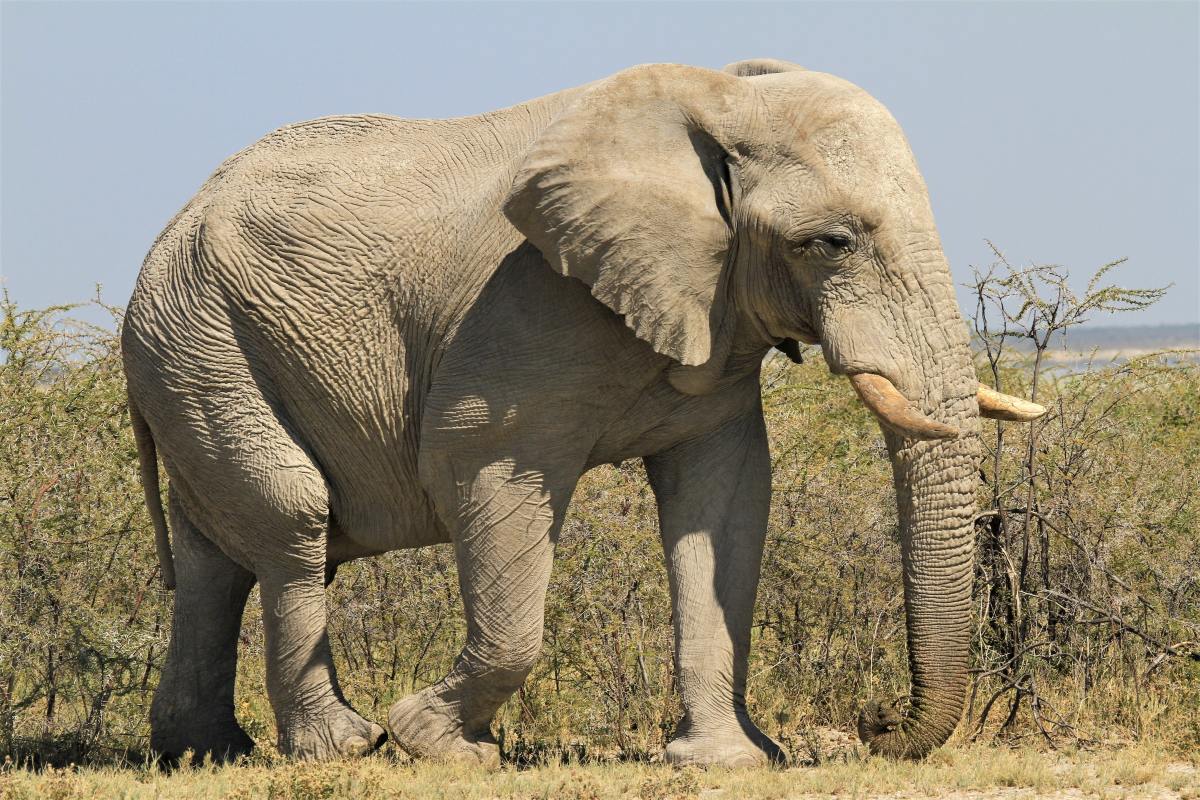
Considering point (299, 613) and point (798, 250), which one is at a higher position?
point (798, 250)

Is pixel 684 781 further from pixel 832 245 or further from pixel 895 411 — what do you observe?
pixel 832 245

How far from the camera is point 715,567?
296 inches

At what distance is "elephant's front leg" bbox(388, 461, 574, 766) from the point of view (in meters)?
7.15

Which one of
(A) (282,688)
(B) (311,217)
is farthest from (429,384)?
(A) (282,688)

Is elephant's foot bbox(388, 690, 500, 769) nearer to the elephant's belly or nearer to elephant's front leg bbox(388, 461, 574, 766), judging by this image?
elephant's front leg bbox(388, 461, 574, 766)

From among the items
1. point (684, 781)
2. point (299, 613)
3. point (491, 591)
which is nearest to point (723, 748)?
point (684, 781)

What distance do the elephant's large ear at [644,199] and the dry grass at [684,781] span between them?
1704 mm

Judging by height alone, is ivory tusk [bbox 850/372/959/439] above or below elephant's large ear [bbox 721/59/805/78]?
below

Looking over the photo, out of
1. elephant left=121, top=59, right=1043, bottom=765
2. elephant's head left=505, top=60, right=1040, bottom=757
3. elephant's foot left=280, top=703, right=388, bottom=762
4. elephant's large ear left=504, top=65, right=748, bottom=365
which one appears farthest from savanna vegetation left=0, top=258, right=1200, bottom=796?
elephant's large ear left=504, top=65, right=748, bottom=365

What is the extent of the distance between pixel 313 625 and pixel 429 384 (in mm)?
1316

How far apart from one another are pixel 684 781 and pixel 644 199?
2.30 metres

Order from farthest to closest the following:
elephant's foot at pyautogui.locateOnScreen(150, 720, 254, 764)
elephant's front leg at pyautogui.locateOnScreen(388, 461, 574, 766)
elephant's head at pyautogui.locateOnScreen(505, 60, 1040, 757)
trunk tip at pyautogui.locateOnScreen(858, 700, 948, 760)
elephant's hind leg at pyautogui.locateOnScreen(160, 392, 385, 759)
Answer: elephant's foot at pyautogui.locateOnScreen(150, 720, 254, 764) < elephant's hind leg at pyautogui.locateOnScreen(160, 392, 385, 759) < elephant's front leg at pyautogui.locateOnScreen(388, 461, 574, 766) < trunk tip at pyautogui.locateOnScreen(858, 700, 948, 760) < elephant's head at pyautogui.locateOnScreen(505, 60, 1040, 757)

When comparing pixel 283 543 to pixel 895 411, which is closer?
pixel 895 411

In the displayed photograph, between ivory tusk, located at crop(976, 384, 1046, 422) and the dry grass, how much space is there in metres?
1.40
